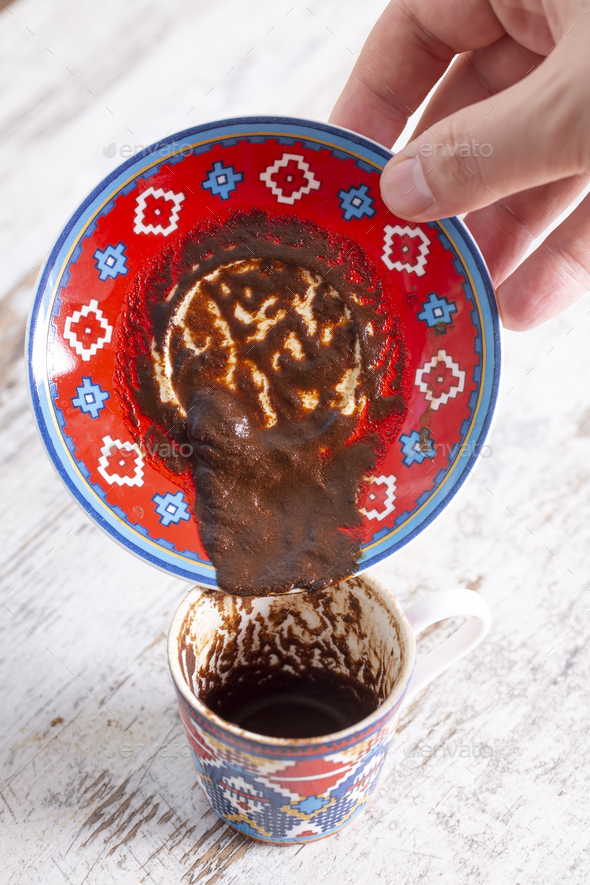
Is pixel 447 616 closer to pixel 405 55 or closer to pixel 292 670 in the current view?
pixel 292 670

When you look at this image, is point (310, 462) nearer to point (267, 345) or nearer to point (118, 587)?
point (267, 345)

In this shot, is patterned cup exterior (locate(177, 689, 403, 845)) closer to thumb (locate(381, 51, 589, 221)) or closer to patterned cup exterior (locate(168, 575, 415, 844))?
patterned cup exterior (locate(168, 575, 415, 844))

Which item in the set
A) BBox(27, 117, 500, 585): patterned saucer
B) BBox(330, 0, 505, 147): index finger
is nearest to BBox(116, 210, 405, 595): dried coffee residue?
BBox(27, 117, 500, 585): patterned saucer

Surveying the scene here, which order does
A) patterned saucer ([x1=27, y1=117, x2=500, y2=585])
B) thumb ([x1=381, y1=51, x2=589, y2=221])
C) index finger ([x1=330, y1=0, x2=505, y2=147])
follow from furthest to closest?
1. index finger ([x1=330, y1=0, x2=505, y2=147])
2. patterned saucer ([x1=27, y1=117, x2=500, y2=585])
3. thumb ([x1=381, y1=51, x2=589, y2=221])

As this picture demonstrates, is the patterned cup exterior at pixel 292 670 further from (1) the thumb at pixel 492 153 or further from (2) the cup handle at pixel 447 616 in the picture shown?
(1) the thumb at pixel 492 153

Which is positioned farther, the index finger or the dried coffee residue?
the index finger

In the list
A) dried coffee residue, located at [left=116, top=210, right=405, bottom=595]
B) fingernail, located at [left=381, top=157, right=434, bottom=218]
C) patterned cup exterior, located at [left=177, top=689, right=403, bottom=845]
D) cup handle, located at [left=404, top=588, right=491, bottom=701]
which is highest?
fingernail, located at [left=381, top=157, right=434, bottom=218]
